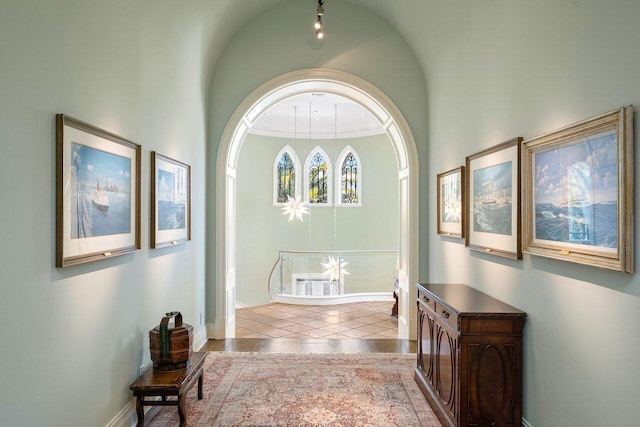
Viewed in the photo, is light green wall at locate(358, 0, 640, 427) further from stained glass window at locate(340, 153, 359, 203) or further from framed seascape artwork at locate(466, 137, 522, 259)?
stained glass window at locate(340, 153, 359, 203)

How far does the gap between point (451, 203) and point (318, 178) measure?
696cm

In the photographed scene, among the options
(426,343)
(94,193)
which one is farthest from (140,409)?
(426,343)

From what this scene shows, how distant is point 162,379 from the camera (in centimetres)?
282

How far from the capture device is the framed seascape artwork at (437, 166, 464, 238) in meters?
3.88

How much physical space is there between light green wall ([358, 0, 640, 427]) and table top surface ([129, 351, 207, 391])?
240 cm

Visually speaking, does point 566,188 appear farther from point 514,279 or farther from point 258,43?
point 258,43

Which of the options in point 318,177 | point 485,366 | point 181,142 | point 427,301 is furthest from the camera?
point 318,177

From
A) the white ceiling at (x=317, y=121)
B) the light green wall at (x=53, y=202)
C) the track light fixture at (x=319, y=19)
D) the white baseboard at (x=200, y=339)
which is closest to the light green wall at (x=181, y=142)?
the light green wall at (x=53, y=202)

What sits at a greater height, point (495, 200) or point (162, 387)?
point (495, 200)

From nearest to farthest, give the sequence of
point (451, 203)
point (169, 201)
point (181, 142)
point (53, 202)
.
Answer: point (53, 202)
point (169, 201)
point (181, 142)
point (451, 203)

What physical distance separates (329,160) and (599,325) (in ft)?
30.1

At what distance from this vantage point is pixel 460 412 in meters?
2.56

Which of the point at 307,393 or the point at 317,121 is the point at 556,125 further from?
the point at 317,121

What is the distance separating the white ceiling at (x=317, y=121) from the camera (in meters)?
9.15
